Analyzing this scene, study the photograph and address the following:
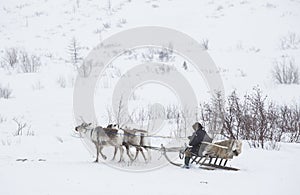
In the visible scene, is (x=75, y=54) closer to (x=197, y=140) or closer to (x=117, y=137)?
(x=117, y=137)

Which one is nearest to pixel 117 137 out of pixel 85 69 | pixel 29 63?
pixel 85 69

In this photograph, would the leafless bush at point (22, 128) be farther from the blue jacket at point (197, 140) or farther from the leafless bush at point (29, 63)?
the leafless bush at point (29, 63)

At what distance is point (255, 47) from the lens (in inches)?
872

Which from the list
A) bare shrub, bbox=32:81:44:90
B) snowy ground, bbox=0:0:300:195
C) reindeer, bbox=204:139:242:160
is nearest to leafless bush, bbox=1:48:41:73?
snowy ground, bbox=0:0:300:195

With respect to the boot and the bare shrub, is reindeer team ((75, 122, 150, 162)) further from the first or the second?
the bare shrub

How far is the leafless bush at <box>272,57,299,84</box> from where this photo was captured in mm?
16984

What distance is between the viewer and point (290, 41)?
72.0 feet

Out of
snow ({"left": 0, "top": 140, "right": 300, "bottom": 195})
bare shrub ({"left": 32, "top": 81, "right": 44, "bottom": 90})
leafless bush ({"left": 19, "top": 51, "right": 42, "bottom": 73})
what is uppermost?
leafless bush ({"left": 19, "top": 51, "right": 42, "bottom": 73})

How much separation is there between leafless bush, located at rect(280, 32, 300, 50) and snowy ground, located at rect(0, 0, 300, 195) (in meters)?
0.21

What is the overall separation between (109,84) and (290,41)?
10.6 metres

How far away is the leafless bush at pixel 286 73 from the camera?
17.0m

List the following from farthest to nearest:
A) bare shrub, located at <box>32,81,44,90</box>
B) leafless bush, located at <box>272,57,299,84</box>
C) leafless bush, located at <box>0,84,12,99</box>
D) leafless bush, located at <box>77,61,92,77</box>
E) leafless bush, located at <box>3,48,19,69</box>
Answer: leafless bush, located at <box>3,48,19,69</box> → leafless bush, located at <box>77,61,92,77</box> → leafless bush, located at <box>272,57,299,84</box> → bare shrub, located at <box>32,81,44,90</box> → leafless bush, located at <box>0,84,12,99</box>

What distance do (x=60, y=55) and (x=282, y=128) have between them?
1476cm

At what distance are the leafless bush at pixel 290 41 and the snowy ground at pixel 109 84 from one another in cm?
21
